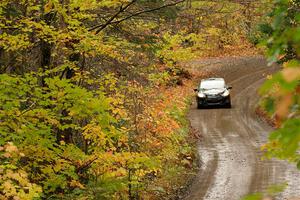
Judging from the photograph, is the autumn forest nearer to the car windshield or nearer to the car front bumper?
the car front bumper

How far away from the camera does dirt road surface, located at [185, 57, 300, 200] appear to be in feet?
46.0

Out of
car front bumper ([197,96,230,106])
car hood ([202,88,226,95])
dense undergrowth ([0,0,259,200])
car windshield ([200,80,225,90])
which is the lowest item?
car front bumper ([197,96,230,106])

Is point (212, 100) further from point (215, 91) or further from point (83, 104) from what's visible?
point (83, 104)

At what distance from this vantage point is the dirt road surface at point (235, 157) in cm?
1402

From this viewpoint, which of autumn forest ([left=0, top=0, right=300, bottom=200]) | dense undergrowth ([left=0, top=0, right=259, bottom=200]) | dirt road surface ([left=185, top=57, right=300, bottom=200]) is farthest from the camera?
dirt road surface ([left=185, top=57, right=300, bottom=200])

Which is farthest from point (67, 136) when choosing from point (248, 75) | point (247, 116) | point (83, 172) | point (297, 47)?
point (248, 75)

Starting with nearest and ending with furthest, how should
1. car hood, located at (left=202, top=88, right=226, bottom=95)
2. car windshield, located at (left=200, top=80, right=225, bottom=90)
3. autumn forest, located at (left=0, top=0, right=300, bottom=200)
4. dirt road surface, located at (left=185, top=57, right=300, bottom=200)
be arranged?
autumn forest, located at (left=0, top=0, right=300, bottom=200) → dirt road surface, located at (left=185, top=57, right=300, bottom=200) → car hood, located at (left=202, top=88, right=226, bottom=95) → car windshield, located at (left=200, top=80, right=225, bottom=90)

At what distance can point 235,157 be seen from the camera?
1781cm

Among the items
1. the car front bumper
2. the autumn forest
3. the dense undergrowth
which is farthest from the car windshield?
the autumn forest

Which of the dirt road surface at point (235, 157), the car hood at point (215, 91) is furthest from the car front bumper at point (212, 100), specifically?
the dirt road surface at point (235, 157)

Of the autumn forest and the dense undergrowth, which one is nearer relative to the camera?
the autumn forest

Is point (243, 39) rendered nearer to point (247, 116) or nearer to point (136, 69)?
point (247, 116)

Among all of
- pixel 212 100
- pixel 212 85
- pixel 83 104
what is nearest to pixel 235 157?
pixel 212 100

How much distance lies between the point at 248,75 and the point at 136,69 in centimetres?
2799
